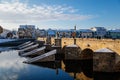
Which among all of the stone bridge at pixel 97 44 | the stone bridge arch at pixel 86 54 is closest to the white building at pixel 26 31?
the stone bridge at pixel 97 44

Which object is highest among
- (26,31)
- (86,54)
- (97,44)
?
(26,31)

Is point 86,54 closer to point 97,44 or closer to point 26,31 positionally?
point 97,44

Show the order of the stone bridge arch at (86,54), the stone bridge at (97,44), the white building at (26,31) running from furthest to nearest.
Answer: the white building at (26,31)
the stone bridge arch at (86,54)
the stone bridge at (97,44)

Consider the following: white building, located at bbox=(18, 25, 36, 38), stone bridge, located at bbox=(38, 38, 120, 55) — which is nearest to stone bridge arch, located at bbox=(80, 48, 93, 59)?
stone bridge, located at bbox=(38, 38, 120, 55)

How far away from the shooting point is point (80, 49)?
36250 mm

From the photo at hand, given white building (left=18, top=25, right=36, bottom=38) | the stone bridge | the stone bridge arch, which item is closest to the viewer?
the stone bridge

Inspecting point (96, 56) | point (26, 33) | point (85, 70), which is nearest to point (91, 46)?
point (85, 70)

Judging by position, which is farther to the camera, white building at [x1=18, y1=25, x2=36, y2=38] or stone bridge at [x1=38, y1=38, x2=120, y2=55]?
white building at [x1=18, y1=25, x2=36, y2=38]

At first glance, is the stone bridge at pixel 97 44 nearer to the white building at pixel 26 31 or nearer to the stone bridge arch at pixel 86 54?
the stone bridge arch at pixel 86 54

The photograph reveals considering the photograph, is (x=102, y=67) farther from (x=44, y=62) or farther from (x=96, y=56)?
(x=44, y=62)

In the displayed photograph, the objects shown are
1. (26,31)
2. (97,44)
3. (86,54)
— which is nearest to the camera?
(97,44)

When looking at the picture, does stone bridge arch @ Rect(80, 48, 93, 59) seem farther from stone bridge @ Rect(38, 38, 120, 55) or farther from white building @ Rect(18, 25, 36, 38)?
white building @ Rect(18, 25, 36, 38)

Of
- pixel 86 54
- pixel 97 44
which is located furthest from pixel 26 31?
pixel 97 44

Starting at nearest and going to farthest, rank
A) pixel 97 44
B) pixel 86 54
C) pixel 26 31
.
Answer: pixel 97 44 → pixel 86 54 → pixel 26 31
